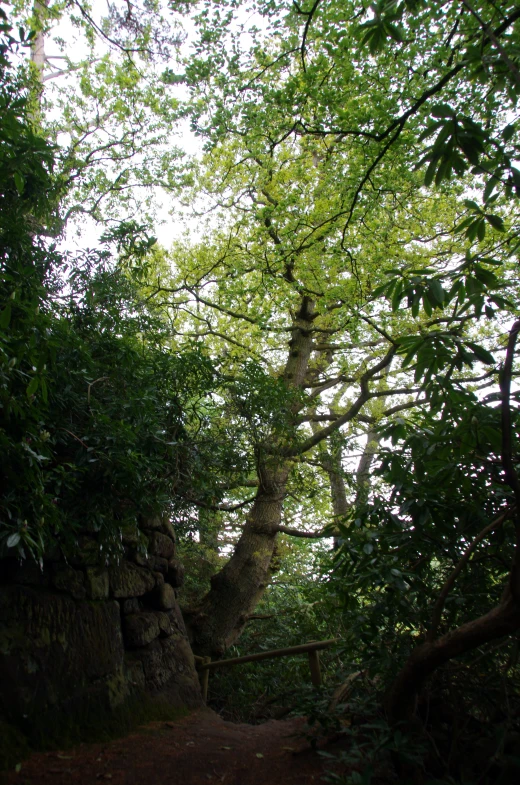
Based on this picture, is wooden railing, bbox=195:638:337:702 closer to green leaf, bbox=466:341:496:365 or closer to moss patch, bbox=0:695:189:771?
moss patch, bbox=0:695:189:771

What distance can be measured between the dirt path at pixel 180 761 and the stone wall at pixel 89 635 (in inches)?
14.9

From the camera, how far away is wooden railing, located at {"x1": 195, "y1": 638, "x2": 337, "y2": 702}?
5.13 m

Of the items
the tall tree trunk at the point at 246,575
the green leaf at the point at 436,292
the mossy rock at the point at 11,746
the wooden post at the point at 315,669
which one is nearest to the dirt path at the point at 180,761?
the mossy rock at the point at 11,746

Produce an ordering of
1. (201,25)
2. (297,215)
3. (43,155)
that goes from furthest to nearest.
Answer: (297,215), (201,25), (43,155)

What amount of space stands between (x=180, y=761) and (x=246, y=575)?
3.56m

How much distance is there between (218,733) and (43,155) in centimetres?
517

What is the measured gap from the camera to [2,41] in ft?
10.6

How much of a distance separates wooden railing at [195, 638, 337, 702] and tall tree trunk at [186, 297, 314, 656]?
0.42 m

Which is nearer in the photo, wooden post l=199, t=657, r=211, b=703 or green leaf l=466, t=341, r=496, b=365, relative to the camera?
green leaf l=466, t=341, r=496, b=365

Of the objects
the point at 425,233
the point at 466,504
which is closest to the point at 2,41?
the point at 466,504

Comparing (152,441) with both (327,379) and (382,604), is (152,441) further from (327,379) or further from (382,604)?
(327,379)

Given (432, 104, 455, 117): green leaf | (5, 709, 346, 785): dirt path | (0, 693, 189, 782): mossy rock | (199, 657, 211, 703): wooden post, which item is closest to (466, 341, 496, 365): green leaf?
(432, 104, 455, 117): green leaf

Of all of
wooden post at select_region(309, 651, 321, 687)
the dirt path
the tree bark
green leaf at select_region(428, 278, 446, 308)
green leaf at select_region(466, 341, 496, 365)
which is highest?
green leaf at select_region(428, 278, 446, 308)

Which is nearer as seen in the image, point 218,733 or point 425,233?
point 218,733
